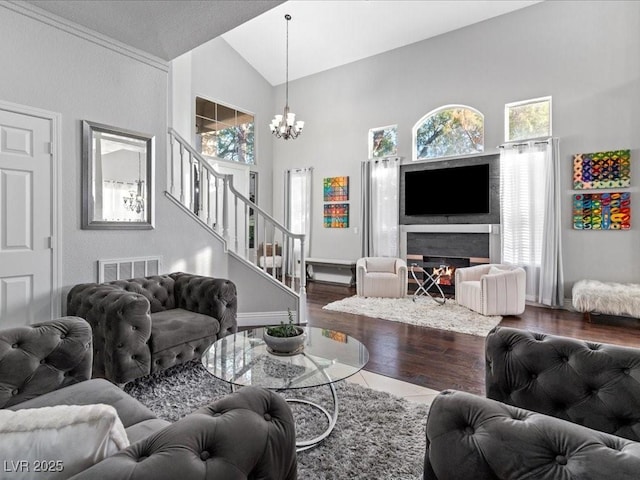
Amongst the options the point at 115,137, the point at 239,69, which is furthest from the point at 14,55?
the point at 239,69

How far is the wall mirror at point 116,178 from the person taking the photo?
10.5 feet

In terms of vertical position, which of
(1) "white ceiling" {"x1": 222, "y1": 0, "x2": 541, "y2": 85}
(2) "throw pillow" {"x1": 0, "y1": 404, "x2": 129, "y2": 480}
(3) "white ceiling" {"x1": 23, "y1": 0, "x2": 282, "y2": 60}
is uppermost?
(1) "white ceiling" {"x1": 222, "y1": 0, "x2": 541, "y2": 85}

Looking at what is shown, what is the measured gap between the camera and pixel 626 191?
489cm

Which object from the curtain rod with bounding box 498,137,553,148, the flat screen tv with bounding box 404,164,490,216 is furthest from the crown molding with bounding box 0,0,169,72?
the curtain rod with bounding box 498,137,553,148

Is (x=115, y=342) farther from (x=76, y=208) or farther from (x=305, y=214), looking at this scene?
(x=305, y=214)

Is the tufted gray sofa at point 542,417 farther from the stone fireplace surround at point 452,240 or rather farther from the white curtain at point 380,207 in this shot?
the white curtain at point 380,207

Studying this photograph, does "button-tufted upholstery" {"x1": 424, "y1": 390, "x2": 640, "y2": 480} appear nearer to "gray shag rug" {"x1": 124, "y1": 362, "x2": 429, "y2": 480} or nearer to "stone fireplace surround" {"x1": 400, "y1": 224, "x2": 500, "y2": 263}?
"gray shag rug" {"x1": 124, "y1": 362, "x2": 429, "y2": 480}

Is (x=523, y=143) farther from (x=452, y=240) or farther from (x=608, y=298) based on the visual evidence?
(x=608, y=298)

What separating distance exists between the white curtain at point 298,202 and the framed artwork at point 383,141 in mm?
1618

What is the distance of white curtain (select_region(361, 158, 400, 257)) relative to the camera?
698 cm

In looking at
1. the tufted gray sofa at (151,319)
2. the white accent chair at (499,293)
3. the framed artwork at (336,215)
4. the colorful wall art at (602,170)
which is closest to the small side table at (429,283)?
the white accent chair at (499,293)

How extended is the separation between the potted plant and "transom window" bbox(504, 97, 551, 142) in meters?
5.45

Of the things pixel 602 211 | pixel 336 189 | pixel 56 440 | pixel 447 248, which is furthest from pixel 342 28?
pixel 56 440

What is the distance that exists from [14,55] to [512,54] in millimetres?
6673
